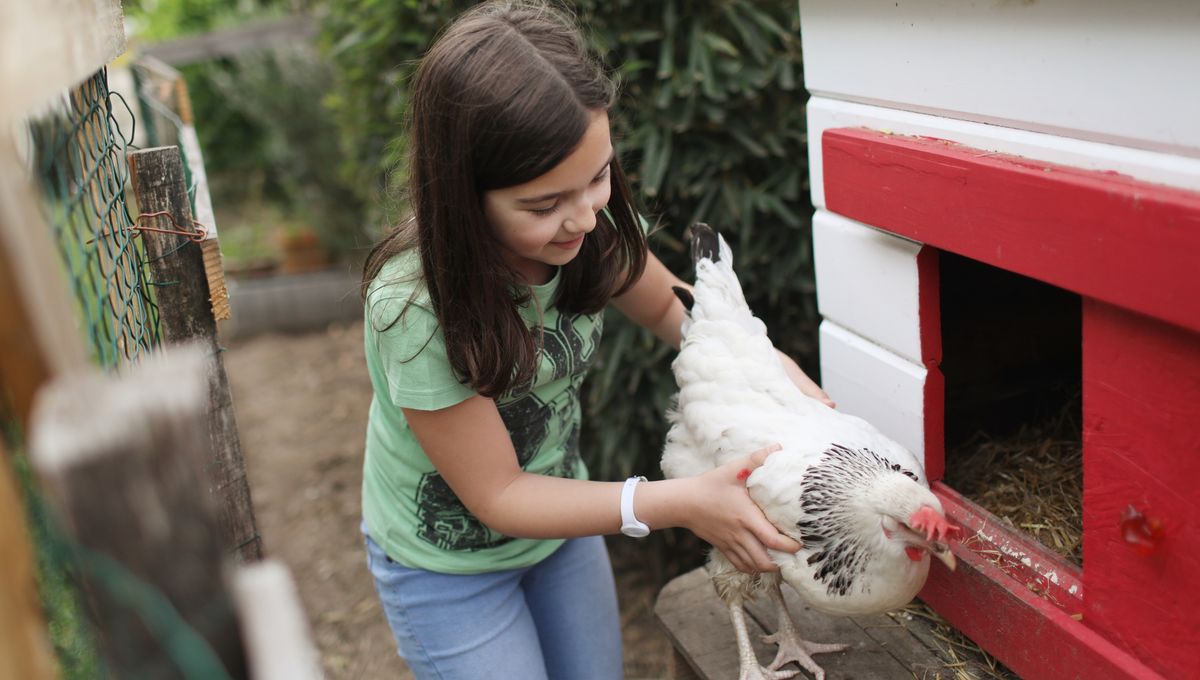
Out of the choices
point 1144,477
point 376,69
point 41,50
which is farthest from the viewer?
point 376,69

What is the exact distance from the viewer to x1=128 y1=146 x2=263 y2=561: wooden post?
172 cm

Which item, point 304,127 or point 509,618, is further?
point 304,127

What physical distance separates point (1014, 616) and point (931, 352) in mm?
457

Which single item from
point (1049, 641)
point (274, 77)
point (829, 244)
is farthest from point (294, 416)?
point (1049, 641)

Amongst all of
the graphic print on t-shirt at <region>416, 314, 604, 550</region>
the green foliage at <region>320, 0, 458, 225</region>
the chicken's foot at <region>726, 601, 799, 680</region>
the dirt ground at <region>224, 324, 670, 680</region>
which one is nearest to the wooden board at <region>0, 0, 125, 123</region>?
the graphic print on t-shirt at <region>416, 314, 604, 550</region>

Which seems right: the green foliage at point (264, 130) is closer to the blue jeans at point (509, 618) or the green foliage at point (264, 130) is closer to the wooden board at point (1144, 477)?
the blue jeans at point (509, 618)

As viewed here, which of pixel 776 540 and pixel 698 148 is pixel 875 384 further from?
pixel 698 148

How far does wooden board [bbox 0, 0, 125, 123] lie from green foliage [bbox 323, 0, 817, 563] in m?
1.43

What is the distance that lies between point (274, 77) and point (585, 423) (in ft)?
13.9

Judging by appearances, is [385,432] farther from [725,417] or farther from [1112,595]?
[1112,595]

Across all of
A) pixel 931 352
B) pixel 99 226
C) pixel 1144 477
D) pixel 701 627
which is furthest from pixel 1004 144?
pixel 99 226

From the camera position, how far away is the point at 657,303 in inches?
80.7

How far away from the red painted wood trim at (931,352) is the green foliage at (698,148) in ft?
3.09

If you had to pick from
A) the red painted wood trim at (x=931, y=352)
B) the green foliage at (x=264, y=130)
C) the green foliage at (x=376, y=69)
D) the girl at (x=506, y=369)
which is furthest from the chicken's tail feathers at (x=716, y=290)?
the green foliage at (x=264, y=130)
